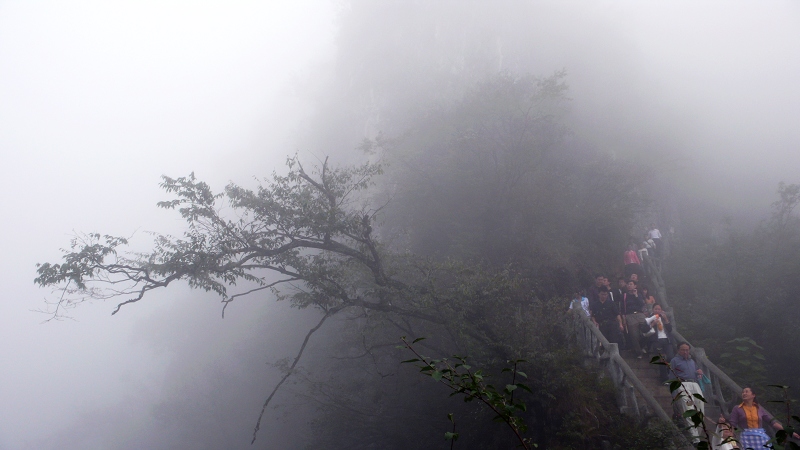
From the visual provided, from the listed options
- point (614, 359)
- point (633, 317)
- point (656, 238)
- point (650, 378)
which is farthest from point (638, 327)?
point (656, 238)

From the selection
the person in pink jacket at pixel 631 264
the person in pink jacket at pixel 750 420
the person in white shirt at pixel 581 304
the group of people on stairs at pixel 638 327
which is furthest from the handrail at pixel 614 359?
the person in pink jacket at pixel 631 264

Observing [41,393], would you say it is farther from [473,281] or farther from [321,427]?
[473,281]

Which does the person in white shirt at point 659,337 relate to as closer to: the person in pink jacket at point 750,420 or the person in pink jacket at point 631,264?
the person in pink jacket at point 750,420

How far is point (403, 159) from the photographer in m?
Result: 19.2

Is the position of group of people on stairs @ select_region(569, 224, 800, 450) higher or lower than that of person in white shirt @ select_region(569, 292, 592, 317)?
lower

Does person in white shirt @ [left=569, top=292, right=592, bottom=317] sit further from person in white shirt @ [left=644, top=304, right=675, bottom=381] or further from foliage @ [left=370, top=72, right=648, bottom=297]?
foliage @ [left=370, top=72, right=648, bottom=297]

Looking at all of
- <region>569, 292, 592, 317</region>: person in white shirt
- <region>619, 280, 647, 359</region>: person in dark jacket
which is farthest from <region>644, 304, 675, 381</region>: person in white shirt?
<region>569, 292, 592, 317</region>: person in white shirt

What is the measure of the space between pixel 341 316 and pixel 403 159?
24.7 feet

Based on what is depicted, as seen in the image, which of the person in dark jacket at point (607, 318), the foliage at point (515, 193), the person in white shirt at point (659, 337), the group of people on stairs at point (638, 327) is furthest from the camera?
the foliage at point (515, 193)

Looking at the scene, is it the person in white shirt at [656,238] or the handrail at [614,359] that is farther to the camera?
the person in white shirt at [656,238]

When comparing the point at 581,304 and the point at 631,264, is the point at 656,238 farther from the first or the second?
the point at 581,304

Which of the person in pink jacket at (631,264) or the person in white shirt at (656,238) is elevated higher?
the person in white shirt at (656,238)

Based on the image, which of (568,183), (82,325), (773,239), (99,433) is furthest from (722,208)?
(82,325)

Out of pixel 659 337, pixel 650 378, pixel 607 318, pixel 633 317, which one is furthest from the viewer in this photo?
pixel 607 318
